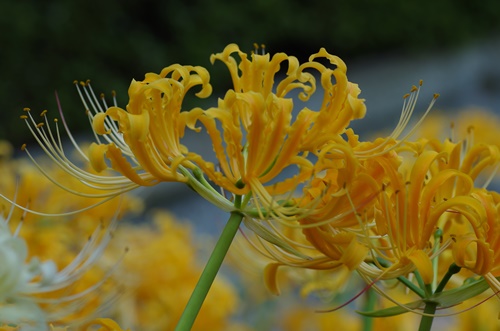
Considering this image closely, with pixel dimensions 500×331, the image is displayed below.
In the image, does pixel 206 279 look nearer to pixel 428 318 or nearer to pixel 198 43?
pixel 428 318

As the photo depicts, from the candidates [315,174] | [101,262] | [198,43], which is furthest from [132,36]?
[315,174]

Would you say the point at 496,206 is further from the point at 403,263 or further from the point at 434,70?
the point at 434,70

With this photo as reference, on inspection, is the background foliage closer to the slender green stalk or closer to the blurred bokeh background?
the blurred bokeh background

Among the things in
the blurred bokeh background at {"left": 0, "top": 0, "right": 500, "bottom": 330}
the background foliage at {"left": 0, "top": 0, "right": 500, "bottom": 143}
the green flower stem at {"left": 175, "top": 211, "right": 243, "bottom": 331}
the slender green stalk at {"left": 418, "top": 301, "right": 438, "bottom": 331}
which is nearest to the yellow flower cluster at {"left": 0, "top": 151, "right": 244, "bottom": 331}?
the green flower stem at {"left": 175, "top": 211, "right": 243, "bottom": 331}

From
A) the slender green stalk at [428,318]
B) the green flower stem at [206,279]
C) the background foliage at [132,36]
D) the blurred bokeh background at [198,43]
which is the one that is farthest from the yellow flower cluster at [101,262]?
the background foliage at [132,36]

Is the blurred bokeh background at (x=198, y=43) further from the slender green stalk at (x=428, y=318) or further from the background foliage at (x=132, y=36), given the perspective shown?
the slender green stalk at (x=428, y=318)
